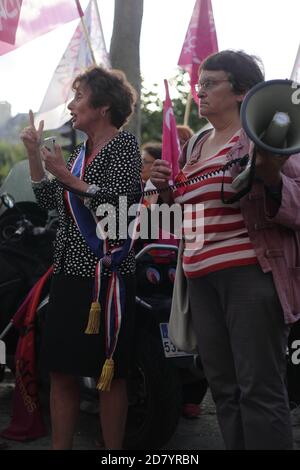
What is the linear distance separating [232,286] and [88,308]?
70 centimetres

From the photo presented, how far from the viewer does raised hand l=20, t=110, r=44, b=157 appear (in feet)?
10.3

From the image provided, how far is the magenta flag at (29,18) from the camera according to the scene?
16.7ft

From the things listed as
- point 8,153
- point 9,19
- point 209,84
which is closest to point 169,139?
point 9,19

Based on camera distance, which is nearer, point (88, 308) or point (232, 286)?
point (232, 286)

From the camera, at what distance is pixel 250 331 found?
2527 mm

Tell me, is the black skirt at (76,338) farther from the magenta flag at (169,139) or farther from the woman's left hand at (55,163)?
the magenta flag at (169,139)

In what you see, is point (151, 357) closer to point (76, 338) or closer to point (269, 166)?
point (76, 338)

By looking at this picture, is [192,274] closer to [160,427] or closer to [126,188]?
[126,188]

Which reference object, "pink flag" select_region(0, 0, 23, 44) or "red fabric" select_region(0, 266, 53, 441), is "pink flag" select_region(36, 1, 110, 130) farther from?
"red fabric" select_region(0, 266, 53, 441)

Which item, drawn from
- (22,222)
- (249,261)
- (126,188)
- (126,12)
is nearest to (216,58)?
(126,188)

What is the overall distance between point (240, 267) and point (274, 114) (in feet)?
1.81

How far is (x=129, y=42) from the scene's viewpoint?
6.58m

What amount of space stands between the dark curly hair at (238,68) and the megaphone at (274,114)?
38cm
